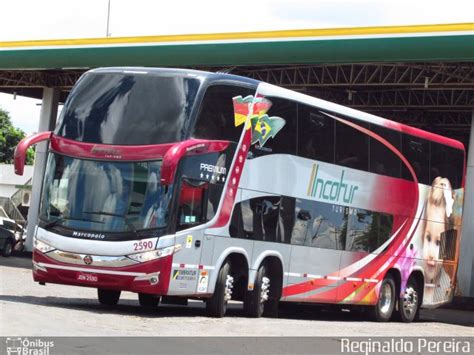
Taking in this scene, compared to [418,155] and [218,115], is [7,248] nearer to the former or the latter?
[418,155]

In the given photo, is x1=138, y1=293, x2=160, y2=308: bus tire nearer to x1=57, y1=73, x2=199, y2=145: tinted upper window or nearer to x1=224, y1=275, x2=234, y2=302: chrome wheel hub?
x1=224, y1=275, x2=234, y2=302: chrome wheel hub

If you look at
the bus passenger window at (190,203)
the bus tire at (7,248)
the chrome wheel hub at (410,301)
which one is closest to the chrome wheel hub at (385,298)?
the chrome wheel hub at (410,301)

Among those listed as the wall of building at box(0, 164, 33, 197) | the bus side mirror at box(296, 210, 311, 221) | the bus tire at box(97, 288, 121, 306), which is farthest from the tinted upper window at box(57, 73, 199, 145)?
the wall of building at box(0, 164, 33, 197)

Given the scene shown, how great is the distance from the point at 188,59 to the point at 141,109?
14.2 m

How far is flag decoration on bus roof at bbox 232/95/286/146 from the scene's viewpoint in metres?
16.7

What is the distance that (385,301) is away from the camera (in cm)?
2158

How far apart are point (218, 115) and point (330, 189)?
3.81 m

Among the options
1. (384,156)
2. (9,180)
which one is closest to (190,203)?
(384,156)

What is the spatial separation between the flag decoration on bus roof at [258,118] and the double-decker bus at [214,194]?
2 centimetres

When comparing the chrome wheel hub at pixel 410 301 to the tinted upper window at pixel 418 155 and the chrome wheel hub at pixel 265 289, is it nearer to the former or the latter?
the tinted upper window at pixel 418 155

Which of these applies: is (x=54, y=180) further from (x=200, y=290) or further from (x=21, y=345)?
(x=21, y=345)

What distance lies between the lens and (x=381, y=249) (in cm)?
2091

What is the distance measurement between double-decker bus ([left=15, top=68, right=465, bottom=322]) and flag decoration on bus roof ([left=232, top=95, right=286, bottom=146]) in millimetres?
23

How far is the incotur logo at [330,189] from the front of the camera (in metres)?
18.6
